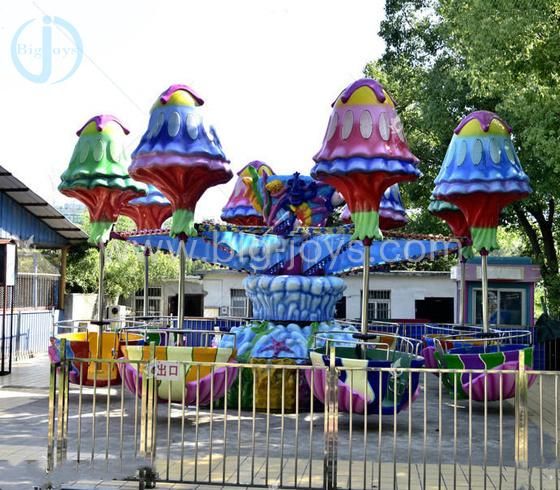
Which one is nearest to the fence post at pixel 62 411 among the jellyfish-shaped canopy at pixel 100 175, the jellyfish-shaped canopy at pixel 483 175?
the jellyfish-shaped canopy at pixel 100 175

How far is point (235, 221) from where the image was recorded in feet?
53.4

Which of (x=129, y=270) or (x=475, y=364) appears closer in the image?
(x=475, y=364)

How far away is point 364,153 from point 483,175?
2644 millimetres

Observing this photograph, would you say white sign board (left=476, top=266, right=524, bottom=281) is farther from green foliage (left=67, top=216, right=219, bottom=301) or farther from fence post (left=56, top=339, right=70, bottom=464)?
fence post (left=56, top=339, right=70, bottom=464)

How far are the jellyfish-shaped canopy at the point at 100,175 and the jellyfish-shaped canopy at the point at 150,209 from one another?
221cm

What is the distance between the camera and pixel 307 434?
30.6ft

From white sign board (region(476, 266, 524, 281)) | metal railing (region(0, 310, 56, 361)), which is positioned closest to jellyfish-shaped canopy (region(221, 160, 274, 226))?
metal railing (region(0, 310, 56, 361))

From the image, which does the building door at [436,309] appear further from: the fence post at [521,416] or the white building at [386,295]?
the fence post at [521,416]

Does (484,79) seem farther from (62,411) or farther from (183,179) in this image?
(62,411)

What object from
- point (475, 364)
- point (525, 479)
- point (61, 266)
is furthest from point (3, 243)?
point (525, 479)

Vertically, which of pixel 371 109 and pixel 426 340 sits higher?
pixel 371 109

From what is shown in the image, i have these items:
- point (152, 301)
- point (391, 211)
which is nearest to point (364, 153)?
point (391, 211)

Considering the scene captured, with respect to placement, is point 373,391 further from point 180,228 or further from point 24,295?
point 24,295

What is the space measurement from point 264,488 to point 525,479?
98.4 inches
